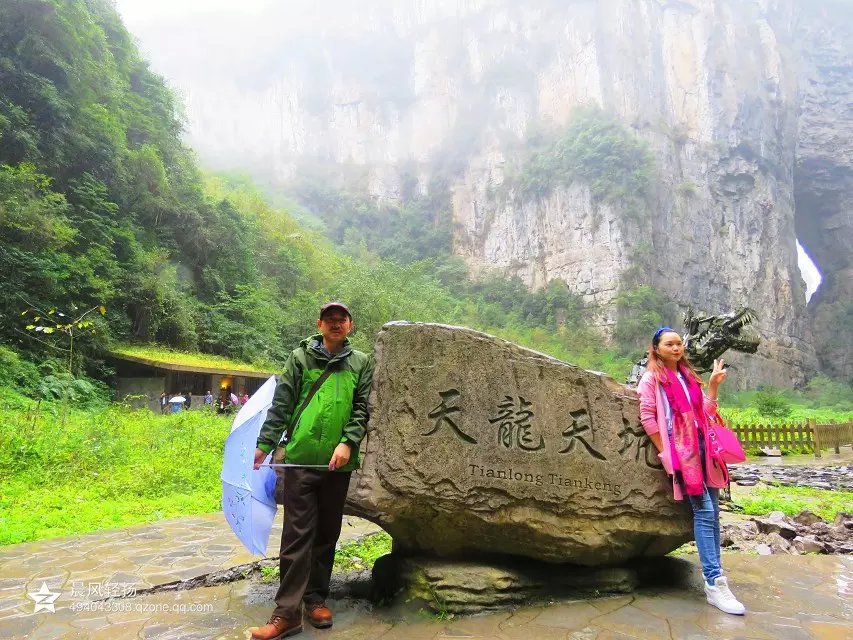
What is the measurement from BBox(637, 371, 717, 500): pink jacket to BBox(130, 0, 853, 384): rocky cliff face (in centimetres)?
3519

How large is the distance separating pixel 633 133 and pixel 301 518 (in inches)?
1834

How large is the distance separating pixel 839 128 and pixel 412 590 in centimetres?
5447

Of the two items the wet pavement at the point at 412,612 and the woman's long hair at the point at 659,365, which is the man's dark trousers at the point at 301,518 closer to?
the wet pavement at the point at 412,612

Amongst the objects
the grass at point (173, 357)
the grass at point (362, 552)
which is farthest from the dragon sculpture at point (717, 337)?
the grass at point (173, 357)

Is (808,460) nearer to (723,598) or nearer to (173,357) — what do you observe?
(723,598)

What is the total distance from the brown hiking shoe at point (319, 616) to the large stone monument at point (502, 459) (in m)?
0.48

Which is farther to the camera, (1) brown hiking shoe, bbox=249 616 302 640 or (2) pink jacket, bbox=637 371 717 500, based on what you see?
(2) pink jacket, bbox=637 371 717 500

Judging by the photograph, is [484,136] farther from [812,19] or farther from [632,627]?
[632,627]

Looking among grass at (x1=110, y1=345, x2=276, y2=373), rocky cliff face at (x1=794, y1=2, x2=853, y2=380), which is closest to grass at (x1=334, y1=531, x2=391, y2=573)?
grass at (x1=110, y1=345, x2=276, y2=373)

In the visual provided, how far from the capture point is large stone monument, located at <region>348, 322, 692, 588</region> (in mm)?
2709

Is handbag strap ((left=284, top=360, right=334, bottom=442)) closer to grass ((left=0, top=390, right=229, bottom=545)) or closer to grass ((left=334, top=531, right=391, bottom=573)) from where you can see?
grass ((left=334, top=531, right=391, bottom=573))

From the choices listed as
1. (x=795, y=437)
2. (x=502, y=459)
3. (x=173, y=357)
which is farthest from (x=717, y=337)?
(x=173, y=357)

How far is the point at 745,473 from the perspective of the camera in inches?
362

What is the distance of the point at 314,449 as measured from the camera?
2.37 metres
